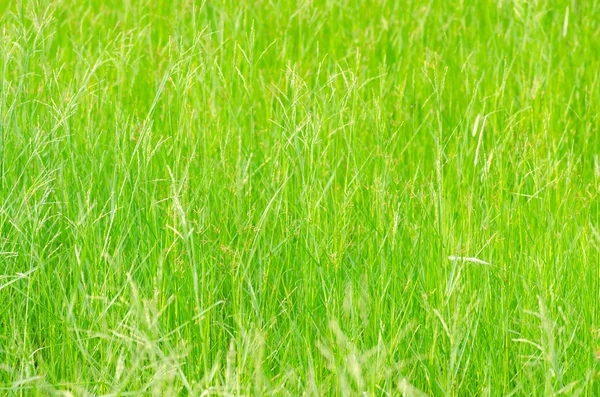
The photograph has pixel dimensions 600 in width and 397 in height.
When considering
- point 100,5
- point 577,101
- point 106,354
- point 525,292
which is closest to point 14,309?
point 106,354

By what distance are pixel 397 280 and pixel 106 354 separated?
2.25ft

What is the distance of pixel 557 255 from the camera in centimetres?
216

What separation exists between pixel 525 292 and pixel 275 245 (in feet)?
2.08

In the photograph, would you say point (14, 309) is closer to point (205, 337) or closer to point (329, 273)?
point (205, 337)

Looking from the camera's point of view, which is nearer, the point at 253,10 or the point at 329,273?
the point at 329,273

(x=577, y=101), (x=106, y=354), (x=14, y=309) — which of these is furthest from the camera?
(x=577, y=101)

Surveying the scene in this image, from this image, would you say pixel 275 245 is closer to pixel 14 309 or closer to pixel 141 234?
pixel 141 234

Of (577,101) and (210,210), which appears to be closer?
(210,210)

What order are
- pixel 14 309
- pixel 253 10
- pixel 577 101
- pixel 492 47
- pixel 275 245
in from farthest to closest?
pixel 253 10
pixel 492 47
pixel 577 101
pixel 275 245
pixel 14 309

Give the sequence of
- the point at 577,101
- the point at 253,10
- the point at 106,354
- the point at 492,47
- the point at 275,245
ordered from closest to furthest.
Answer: the point at 106,354
the point at 275,245
the point at 577,101
the point at 492,47
the point at 253,10

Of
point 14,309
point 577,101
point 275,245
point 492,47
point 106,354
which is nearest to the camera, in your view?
point 106,354

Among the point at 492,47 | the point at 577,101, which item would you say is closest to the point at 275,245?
the point at 577,101

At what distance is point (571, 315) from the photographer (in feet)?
6.80

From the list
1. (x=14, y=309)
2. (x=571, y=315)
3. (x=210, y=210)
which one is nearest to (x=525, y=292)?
(x=571, y=315)
